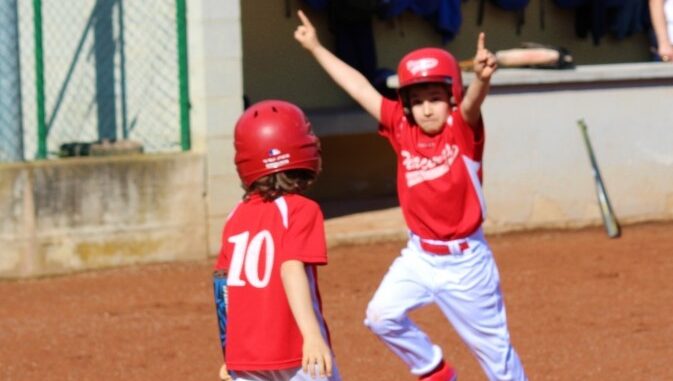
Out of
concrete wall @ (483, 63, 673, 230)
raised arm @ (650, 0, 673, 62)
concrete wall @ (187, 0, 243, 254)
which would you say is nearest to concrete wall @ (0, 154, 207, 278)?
concrete wall @ (187, 0, 243, 254)

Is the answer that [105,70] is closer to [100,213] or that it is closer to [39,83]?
[39,83]

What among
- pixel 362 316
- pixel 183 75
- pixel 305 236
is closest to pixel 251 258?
pixel 305 236

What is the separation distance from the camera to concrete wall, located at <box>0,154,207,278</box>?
34.1 ft

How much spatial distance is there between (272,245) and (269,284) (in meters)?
0.12

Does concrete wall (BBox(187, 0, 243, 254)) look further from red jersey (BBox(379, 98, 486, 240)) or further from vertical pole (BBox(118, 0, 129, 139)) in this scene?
red jersey (BBox(379, 98, 486, 240))

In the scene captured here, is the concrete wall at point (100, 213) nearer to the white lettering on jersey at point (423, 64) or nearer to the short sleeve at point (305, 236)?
the white lettering on jersey at point (423, 64)

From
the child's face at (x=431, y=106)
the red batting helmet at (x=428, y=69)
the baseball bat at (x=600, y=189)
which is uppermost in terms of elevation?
the red batting helmet at (x=428, y=69)

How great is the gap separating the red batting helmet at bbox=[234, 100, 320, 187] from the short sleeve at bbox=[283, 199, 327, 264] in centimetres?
14

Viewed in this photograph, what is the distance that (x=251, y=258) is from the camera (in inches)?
182

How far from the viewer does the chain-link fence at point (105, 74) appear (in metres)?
11.1

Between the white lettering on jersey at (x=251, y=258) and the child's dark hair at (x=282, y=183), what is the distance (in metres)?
0.14

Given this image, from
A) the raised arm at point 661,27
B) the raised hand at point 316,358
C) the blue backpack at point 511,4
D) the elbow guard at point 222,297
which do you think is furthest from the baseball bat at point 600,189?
the raised hand at point 316,358

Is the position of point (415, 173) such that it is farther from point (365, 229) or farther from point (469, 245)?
point (365, 229)

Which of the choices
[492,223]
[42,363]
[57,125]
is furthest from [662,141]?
[42,363]
